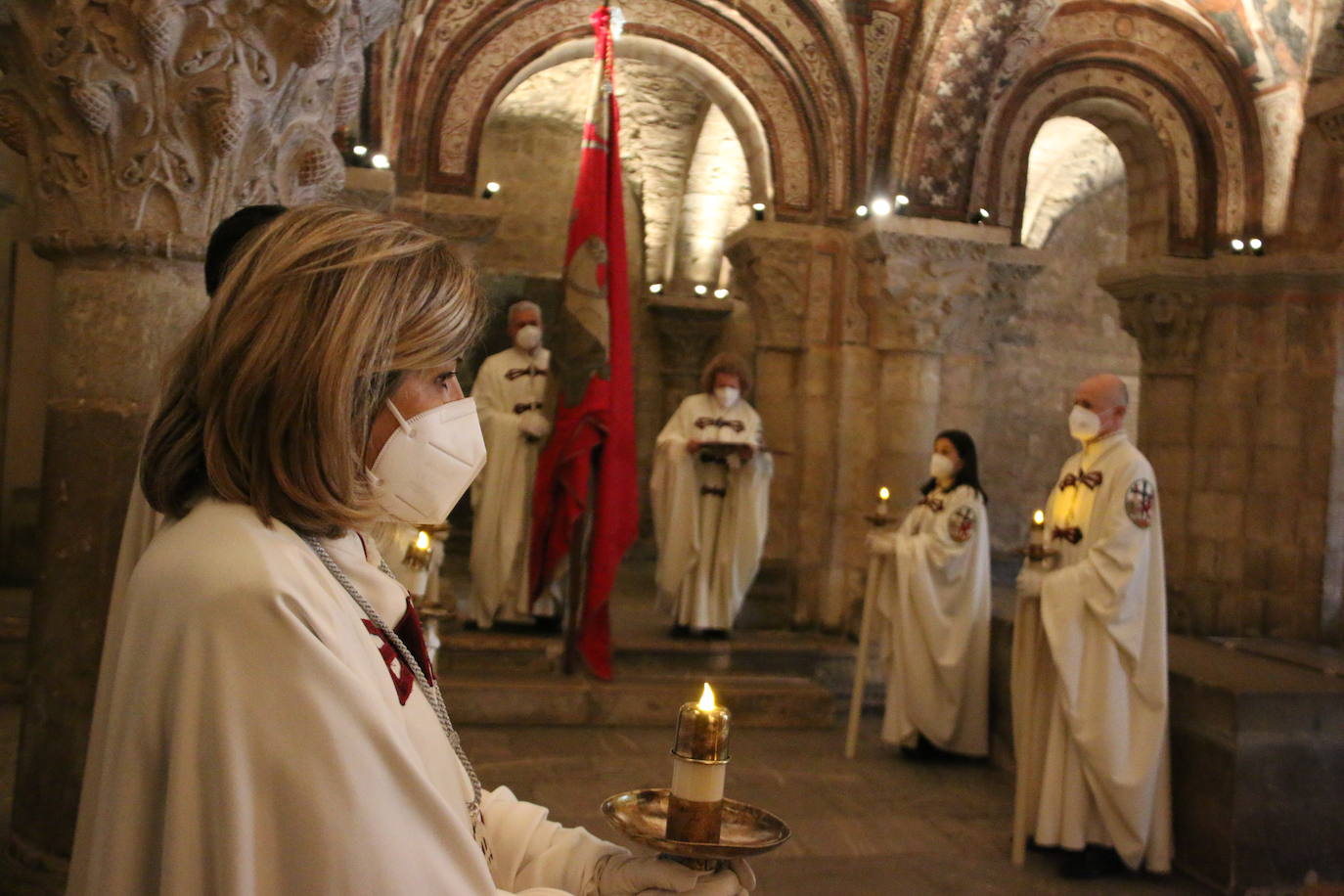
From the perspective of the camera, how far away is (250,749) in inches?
36.9

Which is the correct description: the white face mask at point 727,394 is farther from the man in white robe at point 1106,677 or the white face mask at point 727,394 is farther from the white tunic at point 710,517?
the man in white robe at point 1106,677

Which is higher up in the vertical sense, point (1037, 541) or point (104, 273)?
point (104, 273)

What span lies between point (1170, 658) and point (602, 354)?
3.11 meters

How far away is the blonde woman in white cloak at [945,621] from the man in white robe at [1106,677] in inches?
56.1

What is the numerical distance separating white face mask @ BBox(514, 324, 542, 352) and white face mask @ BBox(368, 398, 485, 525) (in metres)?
5.65

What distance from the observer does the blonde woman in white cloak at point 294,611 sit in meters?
0.94

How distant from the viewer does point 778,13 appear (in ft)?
27.0

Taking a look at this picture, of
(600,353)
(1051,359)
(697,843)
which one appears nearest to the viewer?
(697,843)

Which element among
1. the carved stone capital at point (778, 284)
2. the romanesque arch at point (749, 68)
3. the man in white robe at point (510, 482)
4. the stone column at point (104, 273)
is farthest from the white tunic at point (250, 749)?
the carved stone capital at point (778, 284)

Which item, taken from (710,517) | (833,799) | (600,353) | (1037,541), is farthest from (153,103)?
(710,517)

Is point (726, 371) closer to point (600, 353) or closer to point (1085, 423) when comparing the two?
point (600, 353)

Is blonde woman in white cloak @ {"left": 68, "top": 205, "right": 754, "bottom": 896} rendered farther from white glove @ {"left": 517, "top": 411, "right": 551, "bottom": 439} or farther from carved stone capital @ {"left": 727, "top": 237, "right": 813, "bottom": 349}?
carved stone capital @ {"left": 727, "top": 237, "right": 813, "bottom": 349}

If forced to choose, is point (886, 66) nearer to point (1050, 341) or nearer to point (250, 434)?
point (1050, 341)

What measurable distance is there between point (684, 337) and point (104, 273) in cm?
915
